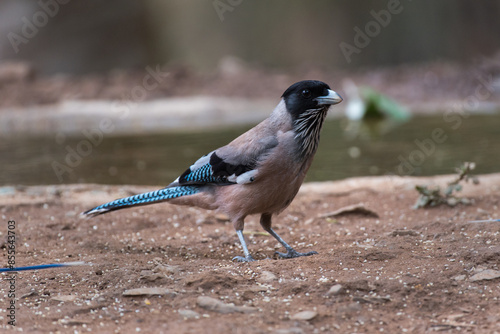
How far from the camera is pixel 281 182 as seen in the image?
186 inches

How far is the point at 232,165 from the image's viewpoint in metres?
4.90

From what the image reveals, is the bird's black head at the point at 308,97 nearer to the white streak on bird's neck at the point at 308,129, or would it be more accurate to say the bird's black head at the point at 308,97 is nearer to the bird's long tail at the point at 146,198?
the white streak on bird's neck at the point at 308,129

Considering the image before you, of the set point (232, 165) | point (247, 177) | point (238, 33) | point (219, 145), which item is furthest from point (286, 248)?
point (238, 33)

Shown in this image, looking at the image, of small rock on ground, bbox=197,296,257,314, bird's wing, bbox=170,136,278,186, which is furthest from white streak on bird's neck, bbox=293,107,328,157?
small rock on ground, bbox=197,296,257,314

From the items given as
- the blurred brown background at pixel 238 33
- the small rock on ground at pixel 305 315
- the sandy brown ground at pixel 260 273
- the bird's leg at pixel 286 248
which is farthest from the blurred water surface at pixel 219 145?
the blurred brown background at pixel 238 33

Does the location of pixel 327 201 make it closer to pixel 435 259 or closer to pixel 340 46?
pixel 435 259

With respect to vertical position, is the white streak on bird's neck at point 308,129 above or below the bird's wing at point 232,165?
above

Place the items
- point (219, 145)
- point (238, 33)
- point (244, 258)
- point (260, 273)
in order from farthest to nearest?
point (238, 33) → point (219, 145) → point (244, 258) → point (260, 273)

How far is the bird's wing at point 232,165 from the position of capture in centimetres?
475

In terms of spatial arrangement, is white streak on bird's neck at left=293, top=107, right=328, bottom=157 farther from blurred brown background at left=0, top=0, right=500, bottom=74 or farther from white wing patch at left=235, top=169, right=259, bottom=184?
blurred brown background at left=0, top=0, right=500, bottom=74

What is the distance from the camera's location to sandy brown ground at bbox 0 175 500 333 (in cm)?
325

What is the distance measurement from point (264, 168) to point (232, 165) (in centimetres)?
33

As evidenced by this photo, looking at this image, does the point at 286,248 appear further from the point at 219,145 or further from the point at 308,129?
the point at 219,145

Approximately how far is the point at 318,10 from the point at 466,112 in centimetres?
749
